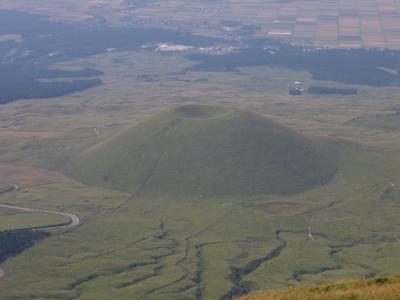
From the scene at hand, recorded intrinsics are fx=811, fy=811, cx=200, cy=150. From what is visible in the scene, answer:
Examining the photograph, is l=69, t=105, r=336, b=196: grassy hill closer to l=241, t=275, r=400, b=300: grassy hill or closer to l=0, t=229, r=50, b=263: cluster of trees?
l=0, t=229, r=50, b=263: cluster of trees

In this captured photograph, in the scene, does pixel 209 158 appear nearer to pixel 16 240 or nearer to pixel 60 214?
pixel 60 214

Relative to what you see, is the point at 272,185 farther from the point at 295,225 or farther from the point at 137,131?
the point at 137,131

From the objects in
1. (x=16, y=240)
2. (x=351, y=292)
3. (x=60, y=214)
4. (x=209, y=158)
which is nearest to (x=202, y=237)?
(x=60, y=214)

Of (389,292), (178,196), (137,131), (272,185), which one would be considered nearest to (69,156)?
(137,131)

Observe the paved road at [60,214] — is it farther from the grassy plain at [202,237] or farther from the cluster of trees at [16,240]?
the cluster of trees at [16,240]

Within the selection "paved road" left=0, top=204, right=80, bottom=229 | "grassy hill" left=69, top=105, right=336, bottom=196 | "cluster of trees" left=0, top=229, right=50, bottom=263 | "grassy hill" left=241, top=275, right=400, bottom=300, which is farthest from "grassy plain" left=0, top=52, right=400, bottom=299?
"grassy hill" left=241, top=275, right=400, bottom=300

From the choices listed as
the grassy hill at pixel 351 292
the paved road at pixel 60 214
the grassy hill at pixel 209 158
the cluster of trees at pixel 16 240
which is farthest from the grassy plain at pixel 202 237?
the grassy hill at pixel 351 292
